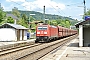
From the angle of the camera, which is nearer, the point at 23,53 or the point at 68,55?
the point at 68,55

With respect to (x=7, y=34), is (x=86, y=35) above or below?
above

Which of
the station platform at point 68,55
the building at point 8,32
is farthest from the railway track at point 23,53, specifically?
the building at point 8,32

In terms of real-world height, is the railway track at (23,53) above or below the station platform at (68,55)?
below

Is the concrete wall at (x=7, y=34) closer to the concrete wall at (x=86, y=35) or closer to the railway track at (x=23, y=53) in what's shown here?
the concrete wall at (x=86, y=35)

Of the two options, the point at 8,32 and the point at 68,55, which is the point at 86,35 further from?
the point at 8,32

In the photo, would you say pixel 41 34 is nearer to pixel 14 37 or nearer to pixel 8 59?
pixel 14 37

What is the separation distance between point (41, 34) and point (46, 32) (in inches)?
36.0

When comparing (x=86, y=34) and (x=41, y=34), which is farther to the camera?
(x=41, y=34)

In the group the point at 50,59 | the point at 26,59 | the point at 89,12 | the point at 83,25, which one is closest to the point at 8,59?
the point at 26,59

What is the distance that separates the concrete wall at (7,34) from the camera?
4197cm

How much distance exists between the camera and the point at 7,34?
42062 mm

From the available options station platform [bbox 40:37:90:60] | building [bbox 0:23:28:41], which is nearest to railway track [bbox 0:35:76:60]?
station platform [bbox 40:37:90:60]

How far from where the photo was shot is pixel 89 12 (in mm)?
61969

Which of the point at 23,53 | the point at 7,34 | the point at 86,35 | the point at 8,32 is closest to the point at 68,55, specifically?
the point at 23,53
